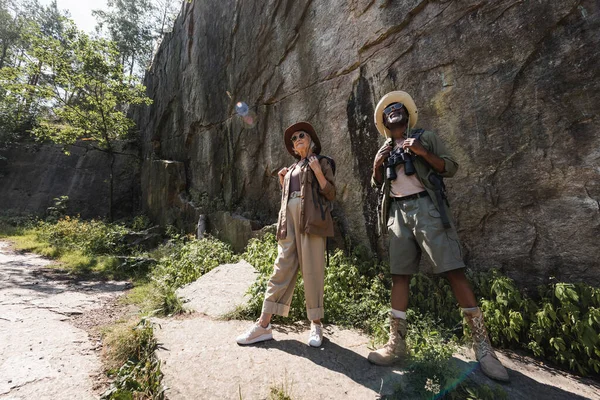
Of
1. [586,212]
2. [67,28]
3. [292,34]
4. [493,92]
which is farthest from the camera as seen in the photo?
[67,28]

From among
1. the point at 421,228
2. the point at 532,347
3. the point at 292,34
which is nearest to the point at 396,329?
the point at 421,228

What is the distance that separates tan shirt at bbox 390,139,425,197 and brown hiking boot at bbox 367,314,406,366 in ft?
3.96

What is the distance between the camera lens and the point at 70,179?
54.0ft

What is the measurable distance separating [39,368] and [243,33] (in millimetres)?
9348

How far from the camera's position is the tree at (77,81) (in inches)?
456

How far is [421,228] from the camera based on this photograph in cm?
257

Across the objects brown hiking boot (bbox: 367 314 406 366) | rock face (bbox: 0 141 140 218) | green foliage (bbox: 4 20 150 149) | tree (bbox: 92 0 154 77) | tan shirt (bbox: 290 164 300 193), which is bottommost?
brown hiking boot (bbox: 367 314 406 366)

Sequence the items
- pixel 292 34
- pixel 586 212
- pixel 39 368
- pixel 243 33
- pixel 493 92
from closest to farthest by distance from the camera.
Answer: pixel 39 368 → pixel 586 212 → pixel 493 92 → pixel 292 34 → pixel 243 33

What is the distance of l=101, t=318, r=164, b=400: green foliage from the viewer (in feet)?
7.69

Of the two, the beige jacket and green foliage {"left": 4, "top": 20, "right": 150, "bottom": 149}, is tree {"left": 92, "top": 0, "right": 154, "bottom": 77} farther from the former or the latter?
the beige jacket

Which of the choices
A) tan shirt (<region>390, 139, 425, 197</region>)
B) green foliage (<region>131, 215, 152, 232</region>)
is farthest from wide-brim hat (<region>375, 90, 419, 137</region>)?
green foliage (<region>131, 215, 152, 232</region>)

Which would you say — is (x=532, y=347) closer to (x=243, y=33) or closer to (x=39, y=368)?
(x=39, y=368)

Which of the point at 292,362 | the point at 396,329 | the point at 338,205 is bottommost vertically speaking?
the point at 292,362

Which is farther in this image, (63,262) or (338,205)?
(63,262)
